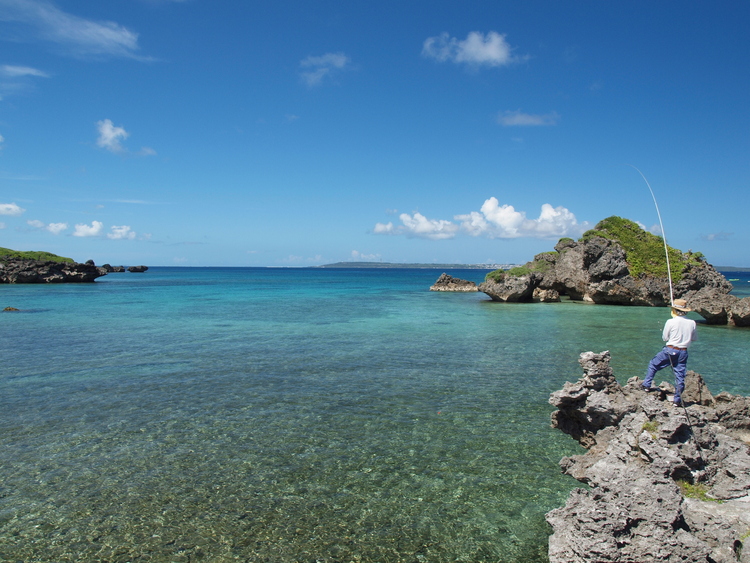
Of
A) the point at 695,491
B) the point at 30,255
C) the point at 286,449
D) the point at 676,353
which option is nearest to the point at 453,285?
the point at 676,353

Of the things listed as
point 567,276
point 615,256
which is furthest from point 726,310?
point 567,276

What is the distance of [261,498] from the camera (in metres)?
7.67

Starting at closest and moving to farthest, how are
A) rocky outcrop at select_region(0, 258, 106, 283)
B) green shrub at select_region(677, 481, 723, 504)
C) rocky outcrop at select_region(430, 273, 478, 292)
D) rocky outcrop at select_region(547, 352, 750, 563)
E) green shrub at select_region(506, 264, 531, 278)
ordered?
rocky outcrop at select_region(547, 352, 750, 563) → green shrub at select_region(677, 481, 723, 504) → green shrub at select_region(506, 264, 531, 278) → rocky outcrop at select_region(430, 273, 478, 292) → rocky outcrop at select_region(0, 258, 106, 283)

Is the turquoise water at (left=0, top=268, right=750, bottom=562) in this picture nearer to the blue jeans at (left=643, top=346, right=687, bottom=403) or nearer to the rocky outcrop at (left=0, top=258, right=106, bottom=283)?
the blue jeans at (left=643, top=346, right=687, bottom=403)

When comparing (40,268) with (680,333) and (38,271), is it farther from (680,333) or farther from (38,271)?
(680,333)

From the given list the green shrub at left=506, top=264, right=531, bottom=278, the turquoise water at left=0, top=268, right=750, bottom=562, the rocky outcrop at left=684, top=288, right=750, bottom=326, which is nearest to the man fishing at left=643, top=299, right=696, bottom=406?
the turquoise water at left=0, top=268, right=750, bottom=562

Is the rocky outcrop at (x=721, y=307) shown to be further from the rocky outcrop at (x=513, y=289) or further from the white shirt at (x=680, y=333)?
the white shirt at (x=680, y=333)

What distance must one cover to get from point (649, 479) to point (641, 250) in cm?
5351

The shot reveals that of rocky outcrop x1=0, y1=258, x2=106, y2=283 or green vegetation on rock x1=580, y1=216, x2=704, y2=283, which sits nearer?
green vegetation on rock x1=580, y1=216, x2=704, y2=283

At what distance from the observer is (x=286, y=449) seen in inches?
380

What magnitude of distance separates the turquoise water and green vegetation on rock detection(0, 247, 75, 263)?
2912 inches

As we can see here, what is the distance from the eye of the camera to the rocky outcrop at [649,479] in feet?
18.3

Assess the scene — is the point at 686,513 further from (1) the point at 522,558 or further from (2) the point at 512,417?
(2) the point at 512,417

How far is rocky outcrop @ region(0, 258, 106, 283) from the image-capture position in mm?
77062
